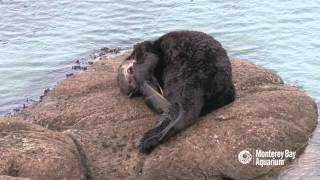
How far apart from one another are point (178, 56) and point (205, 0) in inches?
322

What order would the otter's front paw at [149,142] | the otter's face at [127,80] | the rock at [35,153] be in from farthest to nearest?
the otter's face at [127,80], the otter's front paw at [149,142], the rock at [35,153]

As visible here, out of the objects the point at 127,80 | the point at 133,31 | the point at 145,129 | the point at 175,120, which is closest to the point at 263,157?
the point at 175,120

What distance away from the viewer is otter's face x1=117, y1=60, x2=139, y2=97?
8.13 m

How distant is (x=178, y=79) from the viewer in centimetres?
761

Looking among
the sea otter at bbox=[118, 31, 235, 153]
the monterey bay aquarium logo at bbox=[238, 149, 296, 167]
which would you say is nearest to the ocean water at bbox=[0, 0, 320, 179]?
the sea otter at bbox=[118, 31, 235, 153]

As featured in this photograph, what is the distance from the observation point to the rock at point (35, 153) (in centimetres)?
601

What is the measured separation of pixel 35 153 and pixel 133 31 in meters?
7.91

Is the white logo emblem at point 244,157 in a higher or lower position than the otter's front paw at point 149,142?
lower

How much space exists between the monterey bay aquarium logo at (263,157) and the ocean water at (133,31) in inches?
107

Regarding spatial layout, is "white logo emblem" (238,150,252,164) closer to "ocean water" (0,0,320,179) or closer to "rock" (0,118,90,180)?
"rock" (0,118,90,180)

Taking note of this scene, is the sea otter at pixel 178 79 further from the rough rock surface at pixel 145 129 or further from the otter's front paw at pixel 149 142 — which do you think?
the rough rock surface at pixel 145 129

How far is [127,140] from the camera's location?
718cm

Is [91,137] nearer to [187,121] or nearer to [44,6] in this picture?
[187,121]

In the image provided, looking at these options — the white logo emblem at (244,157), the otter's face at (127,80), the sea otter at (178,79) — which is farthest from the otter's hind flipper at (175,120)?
the otter's face at (127,80)
